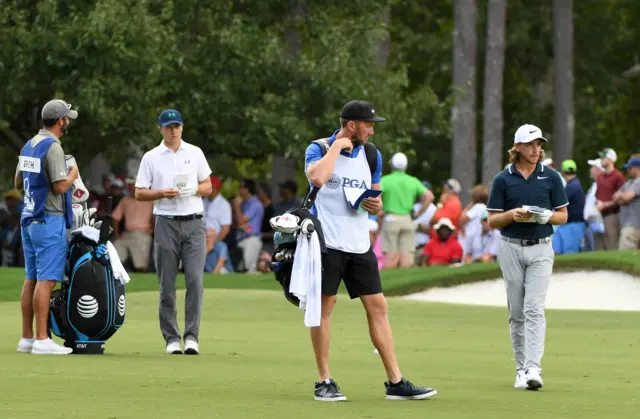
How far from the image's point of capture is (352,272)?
11.0 meters

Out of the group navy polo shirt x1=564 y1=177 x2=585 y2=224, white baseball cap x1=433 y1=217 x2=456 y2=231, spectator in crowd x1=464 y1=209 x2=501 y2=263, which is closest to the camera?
navy polo shirt x1=564 y1=177 x2=585 y2=224

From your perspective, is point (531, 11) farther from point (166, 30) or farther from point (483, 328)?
point (483, 328)

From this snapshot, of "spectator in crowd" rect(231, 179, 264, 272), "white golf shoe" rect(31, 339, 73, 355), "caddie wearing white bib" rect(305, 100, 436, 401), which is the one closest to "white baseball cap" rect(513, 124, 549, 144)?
"caddie wearing white bib" rect(305, 100, 436, 401)

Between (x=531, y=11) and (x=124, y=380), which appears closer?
(x=124, y=380)

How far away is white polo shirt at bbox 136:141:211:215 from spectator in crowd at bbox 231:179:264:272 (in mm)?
14251

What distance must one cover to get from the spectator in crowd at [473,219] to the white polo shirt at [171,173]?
12105 millimetres

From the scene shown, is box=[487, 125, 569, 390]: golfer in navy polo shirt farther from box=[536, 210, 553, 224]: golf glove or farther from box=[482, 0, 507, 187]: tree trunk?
box=[482, 0, 507, 187]: tree trunk

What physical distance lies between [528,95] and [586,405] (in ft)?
125

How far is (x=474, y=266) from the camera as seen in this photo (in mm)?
24500

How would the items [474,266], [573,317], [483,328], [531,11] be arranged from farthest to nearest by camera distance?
[531,11], [474,266], [573,317], [483,328]

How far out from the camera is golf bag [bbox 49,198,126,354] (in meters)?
14.2

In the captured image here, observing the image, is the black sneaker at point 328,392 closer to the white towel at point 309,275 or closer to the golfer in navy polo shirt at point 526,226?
the white towel at point 309,275

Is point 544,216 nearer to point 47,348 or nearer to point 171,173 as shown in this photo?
point 171,173

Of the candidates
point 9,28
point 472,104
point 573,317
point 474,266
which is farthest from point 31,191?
point 472,104
